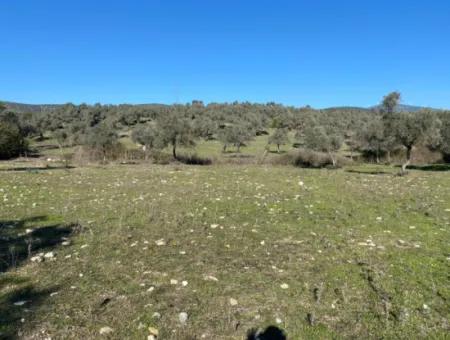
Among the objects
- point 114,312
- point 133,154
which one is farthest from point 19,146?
point 114,312

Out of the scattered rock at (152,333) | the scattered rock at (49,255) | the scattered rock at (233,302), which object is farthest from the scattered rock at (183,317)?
the scattered rock at (49,255)

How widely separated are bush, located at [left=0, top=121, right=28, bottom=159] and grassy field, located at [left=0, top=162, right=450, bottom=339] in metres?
54.7

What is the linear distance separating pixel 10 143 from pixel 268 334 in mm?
69033

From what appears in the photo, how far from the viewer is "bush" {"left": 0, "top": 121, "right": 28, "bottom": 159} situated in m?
59.2

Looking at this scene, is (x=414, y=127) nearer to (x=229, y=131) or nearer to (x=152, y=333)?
(x=152, y=333)

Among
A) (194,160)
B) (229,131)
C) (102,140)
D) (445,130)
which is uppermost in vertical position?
(445,130)

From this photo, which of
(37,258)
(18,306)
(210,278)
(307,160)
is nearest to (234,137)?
(307,160)

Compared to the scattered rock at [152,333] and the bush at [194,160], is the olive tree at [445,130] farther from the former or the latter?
the scattered rock at [152,333]

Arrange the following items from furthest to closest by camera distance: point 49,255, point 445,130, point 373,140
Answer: point 373,140 → point 445,130 → point 49,255

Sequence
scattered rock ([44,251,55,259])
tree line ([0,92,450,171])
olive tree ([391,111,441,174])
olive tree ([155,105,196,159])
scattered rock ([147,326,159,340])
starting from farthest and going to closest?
olive tree ([155,105,196,159]) → tree line ([0,92,450,171]) → olive tree ([391,111,441,174]) → scattered rock ([44,251,55,259]) → scattered rock ([147,326,159,340])

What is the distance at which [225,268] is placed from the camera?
710cm

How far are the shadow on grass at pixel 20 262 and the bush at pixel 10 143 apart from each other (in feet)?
191

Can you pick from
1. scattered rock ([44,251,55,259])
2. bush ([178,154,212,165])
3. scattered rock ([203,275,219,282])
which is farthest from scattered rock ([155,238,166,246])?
bush ([178,154,212,165])

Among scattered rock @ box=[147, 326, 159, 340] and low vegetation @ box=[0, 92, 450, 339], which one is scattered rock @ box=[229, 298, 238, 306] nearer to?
low vegetation @ box=[0, 92, 450, 339]
